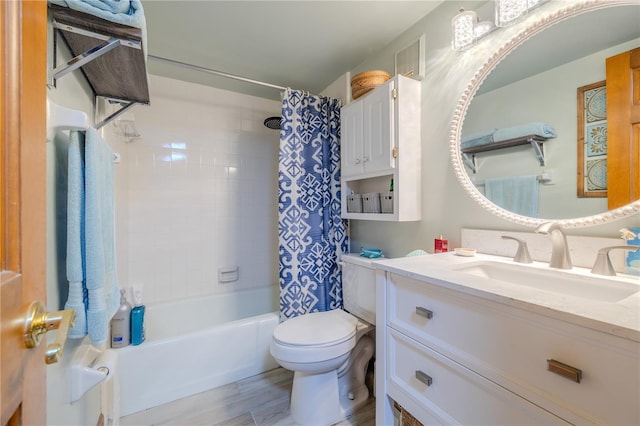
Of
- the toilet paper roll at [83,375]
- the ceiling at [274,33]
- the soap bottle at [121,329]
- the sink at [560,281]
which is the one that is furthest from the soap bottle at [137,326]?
the sink at [560,281]

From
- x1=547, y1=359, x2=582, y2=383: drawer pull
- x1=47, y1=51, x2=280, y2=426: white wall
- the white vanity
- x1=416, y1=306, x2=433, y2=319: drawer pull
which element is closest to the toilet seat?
the white vanity

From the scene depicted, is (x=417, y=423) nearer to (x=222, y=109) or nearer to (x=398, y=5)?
(x=398, y=5)

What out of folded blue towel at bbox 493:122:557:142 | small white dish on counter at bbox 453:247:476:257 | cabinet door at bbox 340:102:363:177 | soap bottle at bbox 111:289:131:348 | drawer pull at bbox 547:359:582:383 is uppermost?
cabinet door at bbox 340:102:363:177

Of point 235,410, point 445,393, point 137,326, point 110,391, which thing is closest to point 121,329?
point 137,326

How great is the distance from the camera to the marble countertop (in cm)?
53

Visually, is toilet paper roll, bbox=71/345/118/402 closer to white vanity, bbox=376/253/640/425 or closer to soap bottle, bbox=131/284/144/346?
soap bottle, bbox=131/284/144/346

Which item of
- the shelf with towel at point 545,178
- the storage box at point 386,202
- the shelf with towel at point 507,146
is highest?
the shelf with towel at point 507,146

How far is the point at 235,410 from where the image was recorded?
1.49m

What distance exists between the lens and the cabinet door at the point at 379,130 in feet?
4.96

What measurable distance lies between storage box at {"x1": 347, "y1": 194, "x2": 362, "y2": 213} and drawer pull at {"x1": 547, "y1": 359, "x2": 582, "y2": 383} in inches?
51.2

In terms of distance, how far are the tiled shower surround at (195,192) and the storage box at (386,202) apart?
1304 mm

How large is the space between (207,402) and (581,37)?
96.4 inches

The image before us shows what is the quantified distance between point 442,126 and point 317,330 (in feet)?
4.23

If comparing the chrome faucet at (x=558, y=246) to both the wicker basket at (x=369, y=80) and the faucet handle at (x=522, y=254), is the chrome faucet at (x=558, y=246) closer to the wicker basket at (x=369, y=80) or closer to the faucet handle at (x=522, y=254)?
the faucet handle at (x=522, y=254)
